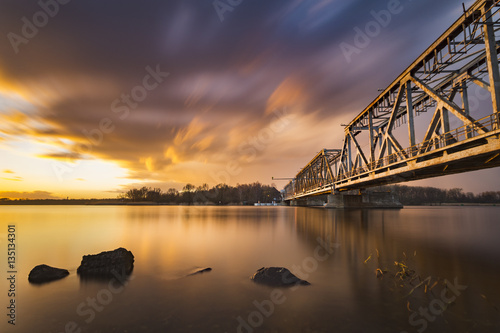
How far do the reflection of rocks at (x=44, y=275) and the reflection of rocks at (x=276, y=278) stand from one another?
23.3 ft

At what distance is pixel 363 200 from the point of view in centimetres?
7069

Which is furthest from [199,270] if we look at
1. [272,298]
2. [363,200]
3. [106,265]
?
[363,200]

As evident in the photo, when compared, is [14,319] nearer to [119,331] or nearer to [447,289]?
[119,331]

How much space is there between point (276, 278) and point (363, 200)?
7123cm

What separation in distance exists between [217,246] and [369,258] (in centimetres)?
889

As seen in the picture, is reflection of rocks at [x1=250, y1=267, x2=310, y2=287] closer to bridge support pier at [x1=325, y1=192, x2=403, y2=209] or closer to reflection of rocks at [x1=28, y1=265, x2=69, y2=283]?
reflection of rocks at [x1=28, y1=265, x2=69, y2=283]

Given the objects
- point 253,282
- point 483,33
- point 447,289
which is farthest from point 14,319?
point 483,33

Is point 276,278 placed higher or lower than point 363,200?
higher

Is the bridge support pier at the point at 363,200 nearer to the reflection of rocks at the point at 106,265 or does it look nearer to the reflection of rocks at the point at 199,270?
the reflection of rocks at the point at 199,270

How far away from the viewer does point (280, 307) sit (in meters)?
5.96

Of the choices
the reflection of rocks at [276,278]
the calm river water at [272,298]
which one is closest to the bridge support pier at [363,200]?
the calm river water at [272,298]

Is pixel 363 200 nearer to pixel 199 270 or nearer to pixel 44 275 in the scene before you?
pixel 199 270

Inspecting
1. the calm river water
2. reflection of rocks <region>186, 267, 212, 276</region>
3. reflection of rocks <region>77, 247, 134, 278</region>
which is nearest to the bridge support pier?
the calm river water

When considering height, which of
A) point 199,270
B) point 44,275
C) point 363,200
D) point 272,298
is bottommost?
point 363,200
